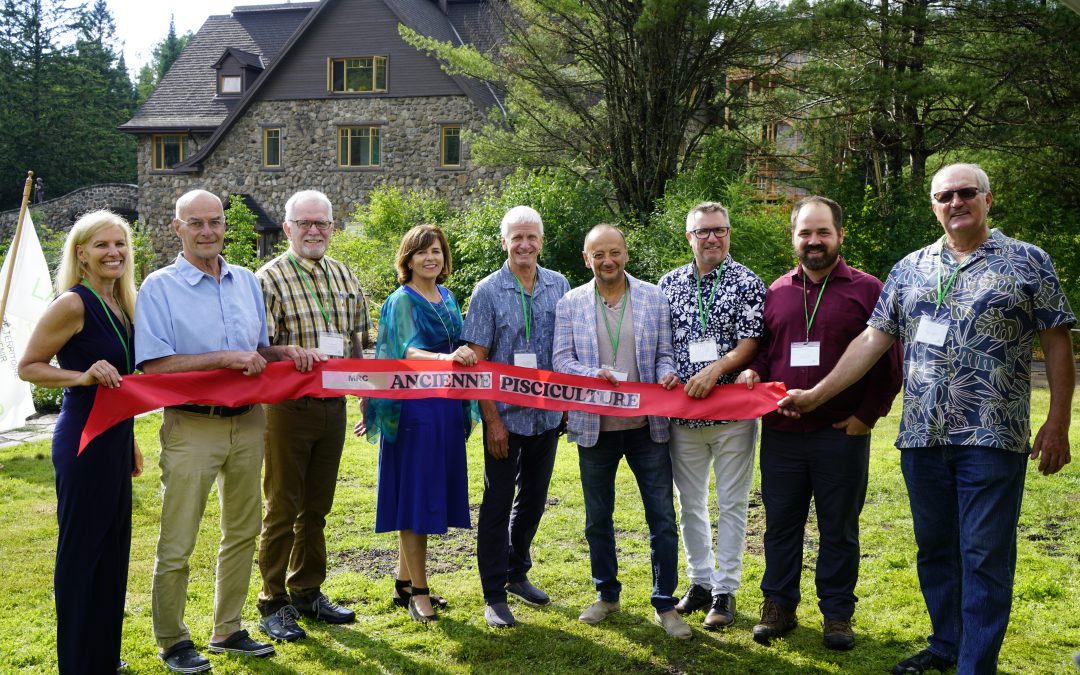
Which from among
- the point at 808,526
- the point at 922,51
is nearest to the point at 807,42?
the point at 922,51

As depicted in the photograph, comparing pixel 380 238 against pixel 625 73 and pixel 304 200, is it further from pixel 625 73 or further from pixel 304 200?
pixel 304 200

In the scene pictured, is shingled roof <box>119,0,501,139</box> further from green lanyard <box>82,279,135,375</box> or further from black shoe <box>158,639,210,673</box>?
black shoe <box>158,639,210,673</box>

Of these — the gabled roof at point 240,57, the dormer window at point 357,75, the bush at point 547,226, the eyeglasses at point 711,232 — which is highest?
the gabled roof at point 240,57

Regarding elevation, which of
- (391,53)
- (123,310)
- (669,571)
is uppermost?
(391,53)

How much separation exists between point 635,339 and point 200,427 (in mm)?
2329

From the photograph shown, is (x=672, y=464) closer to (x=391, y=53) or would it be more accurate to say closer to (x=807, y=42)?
(x=807, y=42)

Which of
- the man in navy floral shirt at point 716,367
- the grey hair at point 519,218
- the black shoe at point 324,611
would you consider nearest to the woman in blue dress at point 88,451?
the black shoe at point 324,611

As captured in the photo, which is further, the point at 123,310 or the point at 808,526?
the point at 808,526

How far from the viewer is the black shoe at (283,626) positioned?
4809mm

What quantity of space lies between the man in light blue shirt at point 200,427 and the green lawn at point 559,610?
0.30m

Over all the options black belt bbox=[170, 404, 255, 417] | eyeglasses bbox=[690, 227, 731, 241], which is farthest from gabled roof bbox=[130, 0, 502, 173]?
black belt bbox=[170, 404, 255, 417]

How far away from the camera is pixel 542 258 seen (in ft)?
51.8

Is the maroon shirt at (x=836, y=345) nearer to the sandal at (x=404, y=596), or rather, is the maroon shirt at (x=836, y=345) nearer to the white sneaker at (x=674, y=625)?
the white sneaker at (x=674, y=625)

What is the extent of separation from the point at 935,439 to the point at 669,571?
5.26 feet
